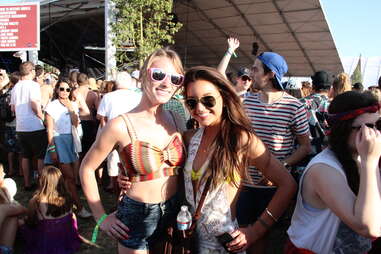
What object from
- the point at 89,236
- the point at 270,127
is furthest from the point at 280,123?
the point at 89,236

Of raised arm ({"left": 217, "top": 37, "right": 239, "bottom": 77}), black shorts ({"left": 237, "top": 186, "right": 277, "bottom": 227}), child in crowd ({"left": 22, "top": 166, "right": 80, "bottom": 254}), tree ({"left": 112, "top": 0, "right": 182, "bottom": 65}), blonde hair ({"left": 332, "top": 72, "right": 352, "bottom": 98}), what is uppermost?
tree ({"left": 112, "top": 0, "right": 182, "bottom": 65})

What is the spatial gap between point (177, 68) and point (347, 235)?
1.30m

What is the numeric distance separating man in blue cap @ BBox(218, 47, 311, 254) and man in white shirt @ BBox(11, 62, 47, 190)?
383cm

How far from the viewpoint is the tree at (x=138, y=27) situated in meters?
8.99

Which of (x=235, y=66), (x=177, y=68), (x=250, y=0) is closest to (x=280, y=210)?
(x=177, y=68)

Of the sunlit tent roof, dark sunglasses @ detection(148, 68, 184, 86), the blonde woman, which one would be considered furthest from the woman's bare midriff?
the sunlit tent roof

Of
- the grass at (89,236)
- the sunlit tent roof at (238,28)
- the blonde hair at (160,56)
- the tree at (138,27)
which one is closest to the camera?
the blonde hair at (160,56)

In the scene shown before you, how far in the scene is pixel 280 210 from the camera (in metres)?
1.64

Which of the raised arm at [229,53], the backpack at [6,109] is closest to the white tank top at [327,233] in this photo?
the raised arm at [229,53]

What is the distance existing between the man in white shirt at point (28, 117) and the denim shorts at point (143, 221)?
151 inches

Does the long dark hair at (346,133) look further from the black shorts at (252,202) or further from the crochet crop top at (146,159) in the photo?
the black shorts at (252,202)

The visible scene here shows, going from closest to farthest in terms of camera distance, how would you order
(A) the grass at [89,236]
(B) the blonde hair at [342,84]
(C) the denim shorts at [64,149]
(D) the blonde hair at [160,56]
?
(D) the blonde hair at [160,56] < (A) the grass at [89,236] < (B) the blonde hair at [342,84] < (C) the denim shorts at [64,149]

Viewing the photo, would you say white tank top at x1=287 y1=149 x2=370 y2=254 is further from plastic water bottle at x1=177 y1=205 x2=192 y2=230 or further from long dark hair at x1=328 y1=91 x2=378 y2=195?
plastic water bottle at x1=177 y1=205 x2=192 y2=230

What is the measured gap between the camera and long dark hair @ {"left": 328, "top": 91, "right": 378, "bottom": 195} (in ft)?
4.73
